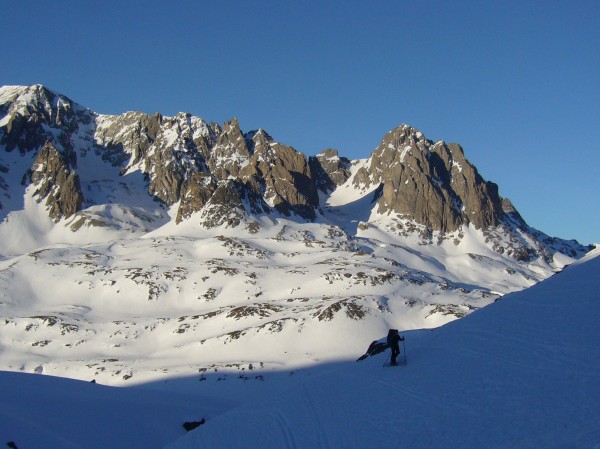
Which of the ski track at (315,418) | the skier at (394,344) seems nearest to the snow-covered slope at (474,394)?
the ski track at (315,418)

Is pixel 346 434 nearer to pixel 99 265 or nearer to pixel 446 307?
pixel 446 307

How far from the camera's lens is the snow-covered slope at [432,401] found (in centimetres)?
1248

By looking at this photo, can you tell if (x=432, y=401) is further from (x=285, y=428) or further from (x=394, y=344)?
(x=394, y=344)

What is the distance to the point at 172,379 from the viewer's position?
200 ft

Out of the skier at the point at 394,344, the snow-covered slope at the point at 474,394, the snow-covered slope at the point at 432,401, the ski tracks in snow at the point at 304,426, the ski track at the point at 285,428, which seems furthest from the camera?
the skier at the point at 394,344

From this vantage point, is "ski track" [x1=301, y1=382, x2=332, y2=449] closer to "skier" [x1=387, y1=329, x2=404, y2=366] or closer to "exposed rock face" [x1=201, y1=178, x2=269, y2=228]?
"skier" [x1=387, y1=329, x2=404, y2=366]

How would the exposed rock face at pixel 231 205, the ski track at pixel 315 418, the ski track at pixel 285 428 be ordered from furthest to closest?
the exposed rock face at pixel 231 205 → the ski track at pixel 285 428 → the ski track at pixel 315 418

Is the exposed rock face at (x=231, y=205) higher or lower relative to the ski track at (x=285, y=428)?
higher

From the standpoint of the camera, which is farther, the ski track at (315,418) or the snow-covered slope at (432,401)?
the ski track at (315,418)

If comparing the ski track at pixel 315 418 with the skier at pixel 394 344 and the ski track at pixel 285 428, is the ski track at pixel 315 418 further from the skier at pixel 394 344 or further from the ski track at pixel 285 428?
the skier at pixel 394 344

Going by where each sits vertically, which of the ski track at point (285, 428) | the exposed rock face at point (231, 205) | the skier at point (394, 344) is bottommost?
the ski track at point (285, 428)

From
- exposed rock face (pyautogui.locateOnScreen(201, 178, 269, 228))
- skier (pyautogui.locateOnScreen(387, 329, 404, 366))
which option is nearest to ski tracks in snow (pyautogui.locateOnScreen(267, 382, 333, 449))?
skier (pyautogui.locateOnScreen(387, 329, 404, 366))

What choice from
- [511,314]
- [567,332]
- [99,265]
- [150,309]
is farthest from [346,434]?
[99,265]

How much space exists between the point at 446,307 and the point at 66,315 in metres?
70.6
